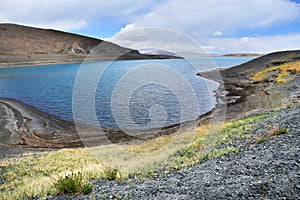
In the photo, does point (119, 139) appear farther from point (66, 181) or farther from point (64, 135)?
point (66, 181)

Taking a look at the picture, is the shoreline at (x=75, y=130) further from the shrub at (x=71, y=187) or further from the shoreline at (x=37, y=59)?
the shoreline at (x=37, y=59)

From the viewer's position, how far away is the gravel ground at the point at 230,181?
5.73m

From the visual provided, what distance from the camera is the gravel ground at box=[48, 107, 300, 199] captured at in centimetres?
573

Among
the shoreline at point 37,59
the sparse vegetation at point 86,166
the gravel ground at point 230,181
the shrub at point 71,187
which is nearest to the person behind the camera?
the gravel ground at point 230,181

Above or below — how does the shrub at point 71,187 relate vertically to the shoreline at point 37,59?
below

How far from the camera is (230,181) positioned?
6.55 metres

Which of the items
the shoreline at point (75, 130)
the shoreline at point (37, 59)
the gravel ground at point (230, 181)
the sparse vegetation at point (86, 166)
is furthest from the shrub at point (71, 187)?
the shoreline at point (37, 59)

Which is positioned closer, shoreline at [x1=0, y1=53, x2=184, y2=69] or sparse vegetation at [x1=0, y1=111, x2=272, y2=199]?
sparse vegetation at [x1=0, y1=111, x2=272, y2=199]

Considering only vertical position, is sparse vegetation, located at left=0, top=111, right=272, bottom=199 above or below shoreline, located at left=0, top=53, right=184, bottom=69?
below

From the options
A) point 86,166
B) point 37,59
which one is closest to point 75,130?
point 86,166

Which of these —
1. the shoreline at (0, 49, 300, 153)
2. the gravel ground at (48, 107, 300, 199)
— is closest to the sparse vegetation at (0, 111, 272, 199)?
the gravel ground at (48, 107, 300, 199)

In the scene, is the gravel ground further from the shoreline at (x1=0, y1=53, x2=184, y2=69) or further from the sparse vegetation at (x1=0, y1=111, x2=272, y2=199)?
the shoreline at (x1=0, y1=53, x2=184, y2=69)

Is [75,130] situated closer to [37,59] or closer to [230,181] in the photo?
[230,181]

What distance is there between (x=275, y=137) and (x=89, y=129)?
71.1ft
